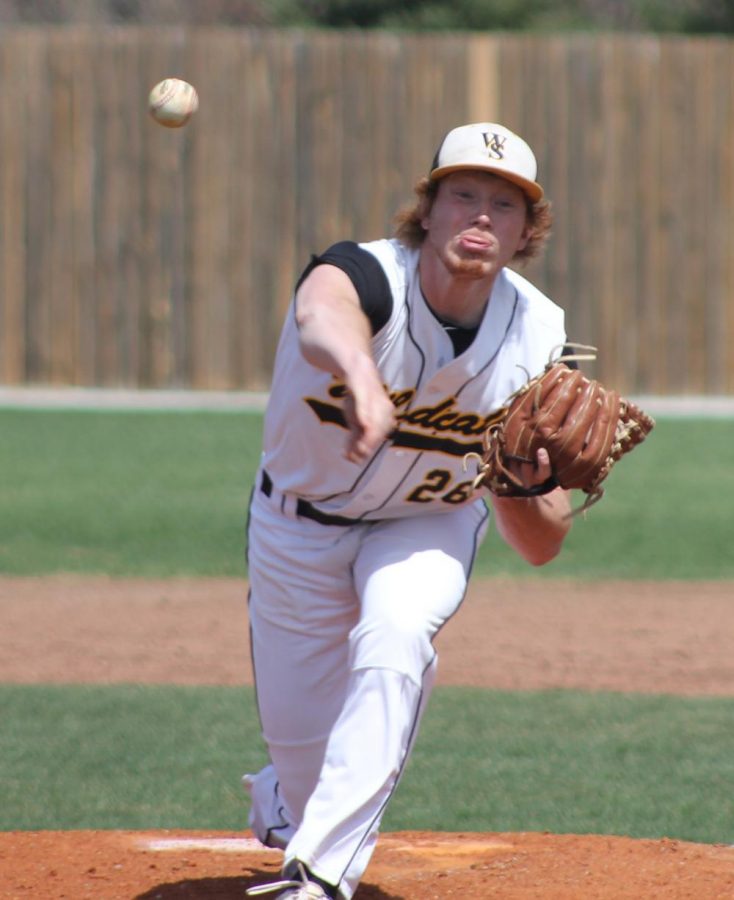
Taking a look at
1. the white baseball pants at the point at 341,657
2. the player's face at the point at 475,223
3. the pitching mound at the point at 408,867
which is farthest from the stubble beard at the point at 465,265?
the pitching mound at the point at 408,867

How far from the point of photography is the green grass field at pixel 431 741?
4.61 metres

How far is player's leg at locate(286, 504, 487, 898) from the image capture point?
10.3ft

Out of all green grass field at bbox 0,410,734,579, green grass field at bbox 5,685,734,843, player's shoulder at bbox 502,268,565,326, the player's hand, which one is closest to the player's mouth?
player's shoulder at bbox 502,268,565,326

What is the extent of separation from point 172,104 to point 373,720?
2.94 meters

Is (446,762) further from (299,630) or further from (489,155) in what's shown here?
(489,155)

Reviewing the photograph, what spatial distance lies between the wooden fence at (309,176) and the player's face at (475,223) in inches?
384

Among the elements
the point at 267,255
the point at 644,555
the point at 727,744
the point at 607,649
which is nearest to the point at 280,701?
the point at 727,744

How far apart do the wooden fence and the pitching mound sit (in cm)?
930

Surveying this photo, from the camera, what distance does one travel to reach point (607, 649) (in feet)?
22.5

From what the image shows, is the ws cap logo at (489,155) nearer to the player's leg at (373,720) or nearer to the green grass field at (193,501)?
the player's leg at (373,720)

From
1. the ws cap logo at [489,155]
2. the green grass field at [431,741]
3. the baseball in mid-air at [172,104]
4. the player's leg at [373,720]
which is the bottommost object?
the green grass field at [431,741]

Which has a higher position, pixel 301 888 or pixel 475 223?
pixel 475 223

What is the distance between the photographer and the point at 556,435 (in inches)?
132

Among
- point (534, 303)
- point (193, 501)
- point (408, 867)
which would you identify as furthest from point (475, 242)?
point (193, 501)
